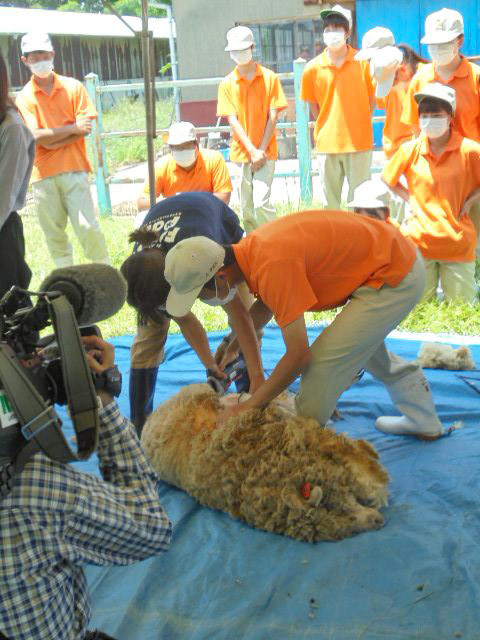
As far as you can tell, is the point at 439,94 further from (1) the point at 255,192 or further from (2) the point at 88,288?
(2) the point at 88,288

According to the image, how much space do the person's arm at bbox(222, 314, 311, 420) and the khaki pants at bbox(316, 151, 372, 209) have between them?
4268mm

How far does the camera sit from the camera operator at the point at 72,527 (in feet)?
4.93

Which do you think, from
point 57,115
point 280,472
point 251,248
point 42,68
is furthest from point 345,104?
point 280,472

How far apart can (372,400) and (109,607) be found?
204 cm

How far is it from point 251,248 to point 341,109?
14.8 feet

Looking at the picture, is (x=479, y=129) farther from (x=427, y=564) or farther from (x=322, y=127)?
(x=427, y=564)

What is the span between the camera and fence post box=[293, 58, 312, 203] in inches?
378

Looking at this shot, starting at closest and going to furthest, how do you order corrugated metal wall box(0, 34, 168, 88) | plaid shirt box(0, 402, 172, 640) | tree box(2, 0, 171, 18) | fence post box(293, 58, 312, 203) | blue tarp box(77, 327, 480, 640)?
plaid shirt box(0, 402, 172, 640) → blue tarp box(77, 327, 480, 640) → fence post box(293, 58, 312, 203) → corrugated metal wall box(0, 34, 168, 88) → tree box(2, 0, 171, 18)

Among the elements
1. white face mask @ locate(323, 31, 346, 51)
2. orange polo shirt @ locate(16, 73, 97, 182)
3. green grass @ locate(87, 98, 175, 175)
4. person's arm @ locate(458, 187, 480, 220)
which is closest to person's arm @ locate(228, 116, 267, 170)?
white face mask @ locate(323, 31, 346, 51)

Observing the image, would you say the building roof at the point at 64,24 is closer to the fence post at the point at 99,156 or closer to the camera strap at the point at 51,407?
the fence post at the point at 99,156

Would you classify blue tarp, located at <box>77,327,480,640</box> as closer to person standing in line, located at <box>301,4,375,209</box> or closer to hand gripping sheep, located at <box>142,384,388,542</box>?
hand gripping sheep, located at <box>142,384,388,542</box>

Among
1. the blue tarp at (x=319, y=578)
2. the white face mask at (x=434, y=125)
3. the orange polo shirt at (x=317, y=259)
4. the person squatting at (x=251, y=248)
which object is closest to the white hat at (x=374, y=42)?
the person squatting at (x=251, y=248)

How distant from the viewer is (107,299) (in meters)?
1.61

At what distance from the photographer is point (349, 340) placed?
3221 mm
